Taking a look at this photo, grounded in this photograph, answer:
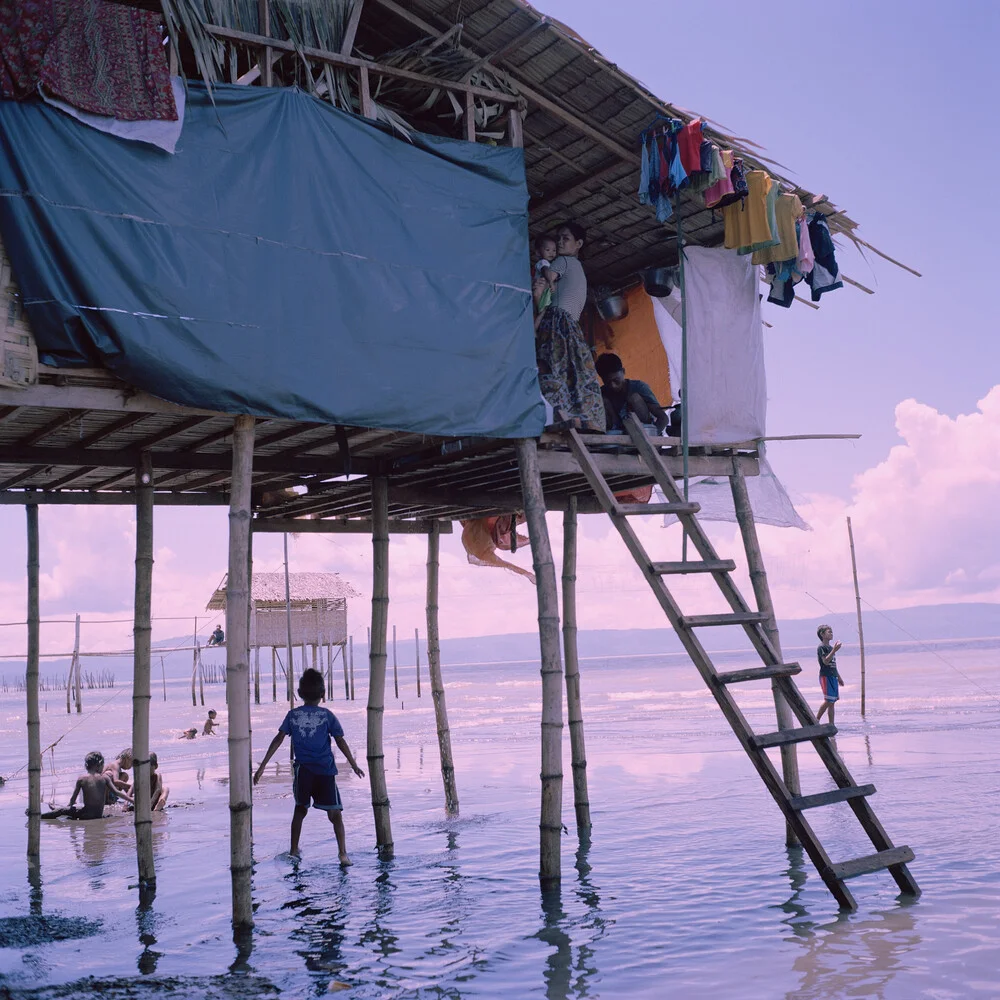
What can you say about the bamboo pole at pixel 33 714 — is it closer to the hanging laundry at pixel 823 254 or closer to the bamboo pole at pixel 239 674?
the bamboo pole at pixel 239 674

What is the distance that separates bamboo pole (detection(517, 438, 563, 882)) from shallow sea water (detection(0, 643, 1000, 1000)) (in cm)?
43

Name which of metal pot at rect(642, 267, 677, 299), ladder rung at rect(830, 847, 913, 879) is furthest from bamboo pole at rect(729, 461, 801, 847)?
metal pot at rect(642, 267, 677, 299)

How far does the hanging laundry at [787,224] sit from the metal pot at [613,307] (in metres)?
2.23

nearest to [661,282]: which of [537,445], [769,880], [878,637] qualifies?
[537,445]

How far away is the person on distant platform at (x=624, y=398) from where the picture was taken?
8852 millimetres

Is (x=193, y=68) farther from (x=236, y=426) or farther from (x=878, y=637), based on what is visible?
(x=878, y=637)

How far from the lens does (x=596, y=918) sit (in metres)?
6.78

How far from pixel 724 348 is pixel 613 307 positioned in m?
1.72

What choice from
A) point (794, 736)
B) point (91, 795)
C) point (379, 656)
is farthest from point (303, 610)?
point (794, 736)

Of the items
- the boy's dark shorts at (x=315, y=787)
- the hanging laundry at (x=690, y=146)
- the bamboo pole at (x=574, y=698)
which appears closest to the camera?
the hanging laundry at (x=690, y=146)

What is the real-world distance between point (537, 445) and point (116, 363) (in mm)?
3310

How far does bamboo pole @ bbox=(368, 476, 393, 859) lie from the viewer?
28.8ft

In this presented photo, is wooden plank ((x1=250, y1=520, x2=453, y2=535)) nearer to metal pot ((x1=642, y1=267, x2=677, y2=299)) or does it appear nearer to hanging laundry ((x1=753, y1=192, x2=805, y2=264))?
metal pot ((x1=642, y1=267, x2=677, y2=299))

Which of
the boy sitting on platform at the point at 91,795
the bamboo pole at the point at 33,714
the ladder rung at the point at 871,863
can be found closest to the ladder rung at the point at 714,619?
the ladder rung at the point at 871,863
